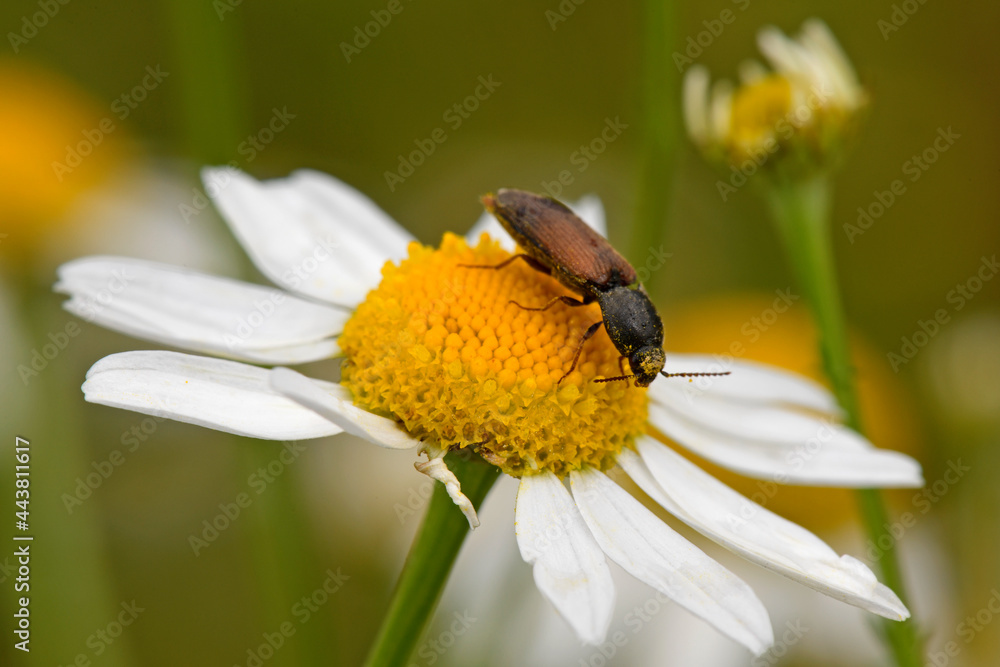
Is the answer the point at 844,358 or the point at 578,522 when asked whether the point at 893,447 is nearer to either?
the point at 844,358

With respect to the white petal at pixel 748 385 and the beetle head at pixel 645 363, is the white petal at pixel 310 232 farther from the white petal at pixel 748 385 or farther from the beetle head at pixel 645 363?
the white petal at pixel 748 385

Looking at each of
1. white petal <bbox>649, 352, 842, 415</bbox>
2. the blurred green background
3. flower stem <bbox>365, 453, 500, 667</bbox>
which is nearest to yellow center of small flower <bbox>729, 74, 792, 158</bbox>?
the blurred green background

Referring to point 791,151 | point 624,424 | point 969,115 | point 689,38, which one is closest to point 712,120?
point 791,151

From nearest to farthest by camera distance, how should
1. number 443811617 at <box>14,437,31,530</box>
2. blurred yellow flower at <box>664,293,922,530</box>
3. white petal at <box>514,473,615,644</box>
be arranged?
white petal at <box>514,473,615,644</box>
number 443811617 at <box>14,437,31,530</box>
blurred yellow flower at <box>664,293,922,530</box>

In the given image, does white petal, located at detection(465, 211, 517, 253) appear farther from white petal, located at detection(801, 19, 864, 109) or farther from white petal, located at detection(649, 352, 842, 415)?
white petal, located at detection(801, 19, 864, 109)

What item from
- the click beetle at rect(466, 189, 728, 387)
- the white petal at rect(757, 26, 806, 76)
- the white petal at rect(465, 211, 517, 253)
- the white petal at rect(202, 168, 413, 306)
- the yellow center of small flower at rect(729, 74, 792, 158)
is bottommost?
the white petal at rect(202, 168, 413, 306)

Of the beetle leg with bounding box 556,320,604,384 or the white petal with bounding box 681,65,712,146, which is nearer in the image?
the beetle leg with bounding box 556,320,604,384

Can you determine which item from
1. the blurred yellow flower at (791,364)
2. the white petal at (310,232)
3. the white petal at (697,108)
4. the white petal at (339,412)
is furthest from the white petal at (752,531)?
the blurred yellow flower at (791,364)
